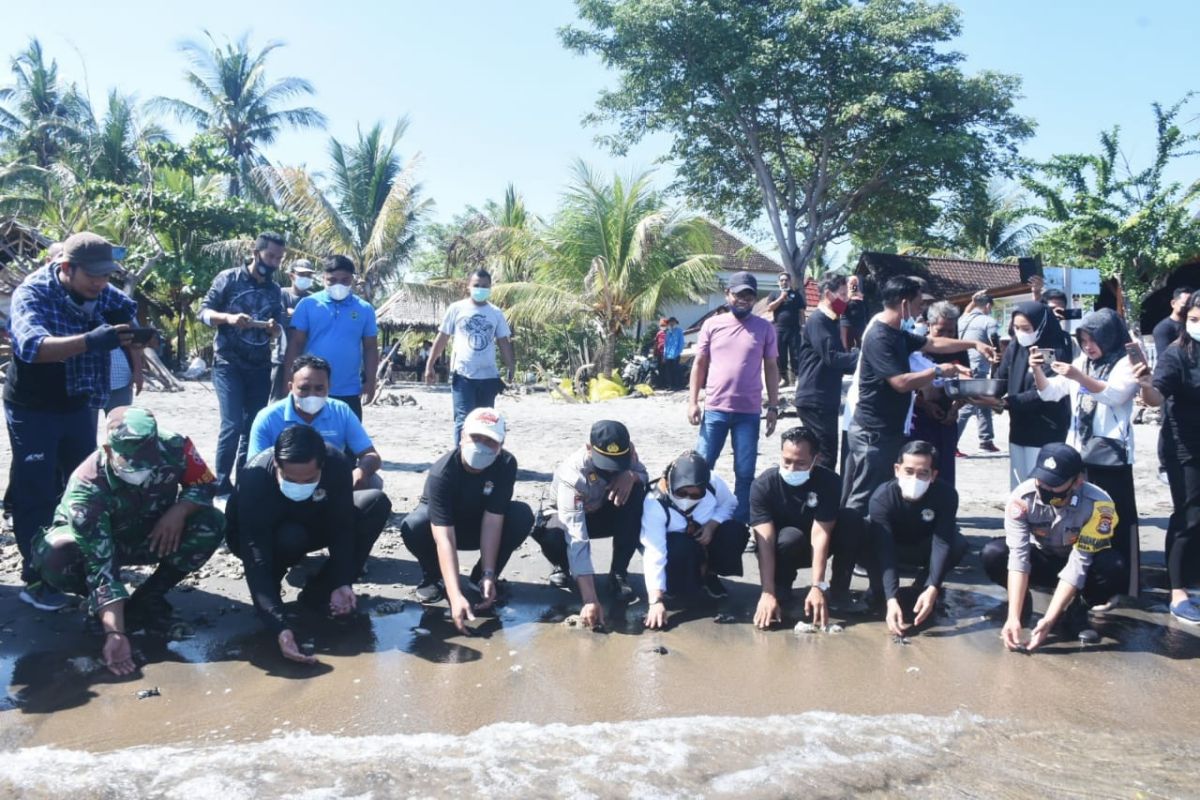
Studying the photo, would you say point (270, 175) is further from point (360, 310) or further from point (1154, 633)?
point (1154, 633)

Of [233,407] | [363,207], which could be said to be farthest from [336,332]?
[363,207]

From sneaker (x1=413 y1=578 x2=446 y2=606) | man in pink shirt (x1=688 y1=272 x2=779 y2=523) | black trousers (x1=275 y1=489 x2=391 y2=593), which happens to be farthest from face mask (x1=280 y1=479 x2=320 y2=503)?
man in pink shirt (x1=688 y1=272 x2=779 y2=523)

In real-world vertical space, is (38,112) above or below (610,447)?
above

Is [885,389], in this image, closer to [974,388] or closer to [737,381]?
[974,388]

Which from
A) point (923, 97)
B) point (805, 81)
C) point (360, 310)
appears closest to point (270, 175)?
point (805, 81)

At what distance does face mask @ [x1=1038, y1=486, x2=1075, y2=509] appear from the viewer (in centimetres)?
454

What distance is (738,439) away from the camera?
6.16 m

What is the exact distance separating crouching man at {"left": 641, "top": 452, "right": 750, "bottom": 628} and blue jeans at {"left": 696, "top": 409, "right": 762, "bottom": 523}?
33.6 inches

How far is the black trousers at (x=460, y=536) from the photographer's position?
4.98m

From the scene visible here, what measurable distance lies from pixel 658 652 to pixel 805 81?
18.1 metres

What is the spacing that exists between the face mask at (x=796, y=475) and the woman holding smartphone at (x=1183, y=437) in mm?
1940

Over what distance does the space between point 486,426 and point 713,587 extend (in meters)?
1.65

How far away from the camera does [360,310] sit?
6.62 meters

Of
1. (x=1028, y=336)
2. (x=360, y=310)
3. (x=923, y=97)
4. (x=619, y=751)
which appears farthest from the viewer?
(x=923, y=97)
